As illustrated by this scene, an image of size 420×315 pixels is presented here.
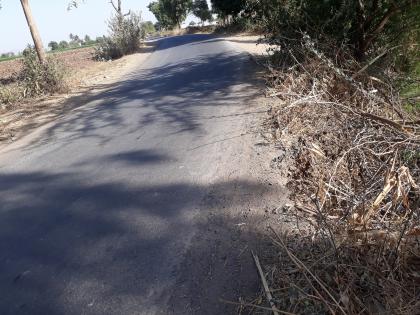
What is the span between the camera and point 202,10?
5016cm

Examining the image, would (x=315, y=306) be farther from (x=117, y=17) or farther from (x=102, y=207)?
(x=117, y=17)

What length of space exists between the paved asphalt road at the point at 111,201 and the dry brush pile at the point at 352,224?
80 centimetres

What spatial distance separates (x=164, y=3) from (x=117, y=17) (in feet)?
129

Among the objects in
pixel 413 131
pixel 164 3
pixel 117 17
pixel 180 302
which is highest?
pixel 164 3

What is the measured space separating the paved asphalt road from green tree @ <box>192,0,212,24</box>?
1782 inches

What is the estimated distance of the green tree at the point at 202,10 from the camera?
49803 millimetres

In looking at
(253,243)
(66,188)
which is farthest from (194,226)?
(66,188)

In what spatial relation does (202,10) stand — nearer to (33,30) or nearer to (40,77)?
(33,30)

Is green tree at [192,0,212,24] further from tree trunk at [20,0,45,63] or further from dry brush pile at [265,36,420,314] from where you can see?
dry brush pile at [265,36,420,314]

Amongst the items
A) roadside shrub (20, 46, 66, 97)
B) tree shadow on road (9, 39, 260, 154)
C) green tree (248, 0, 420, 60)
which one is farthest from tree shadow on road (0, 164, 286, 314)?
roadside shrub (20, 46, 66, 97)

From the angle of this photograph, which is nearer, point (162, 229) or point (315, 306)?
point (315, 306)

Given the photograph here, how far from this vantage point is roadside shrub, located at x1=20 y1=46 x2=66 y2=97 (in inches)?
444

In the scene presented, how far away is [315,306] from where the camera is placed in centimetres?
232

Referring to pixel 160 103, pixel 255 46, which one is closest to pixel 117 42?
pixel 255 46
